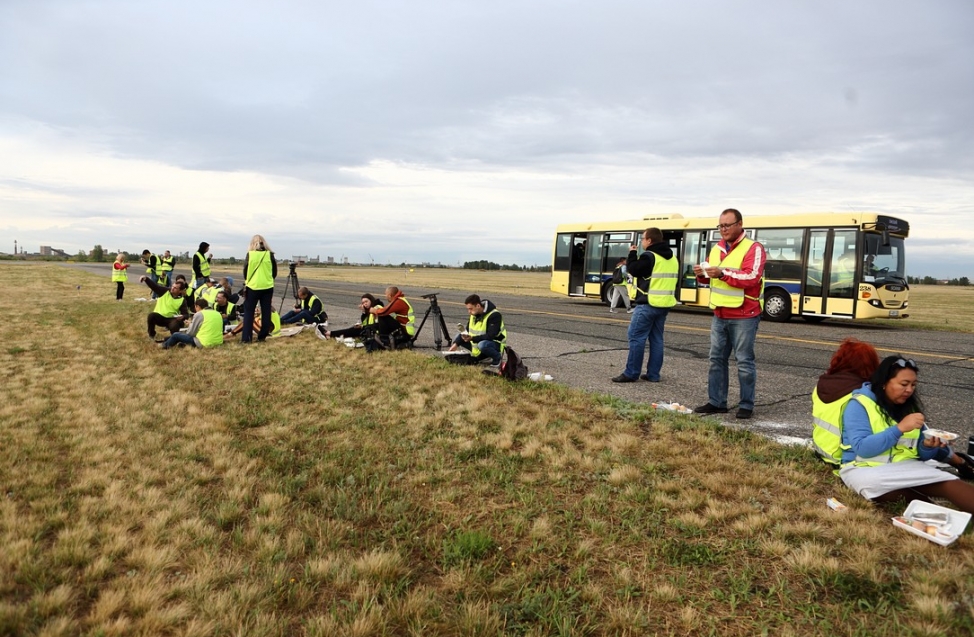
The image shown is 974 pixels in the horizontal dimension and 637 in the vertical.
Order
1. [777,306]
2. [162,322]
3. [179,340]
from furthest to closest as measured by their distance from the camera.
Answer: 1. [777,306]
2. [162,322]
3. [179,340]

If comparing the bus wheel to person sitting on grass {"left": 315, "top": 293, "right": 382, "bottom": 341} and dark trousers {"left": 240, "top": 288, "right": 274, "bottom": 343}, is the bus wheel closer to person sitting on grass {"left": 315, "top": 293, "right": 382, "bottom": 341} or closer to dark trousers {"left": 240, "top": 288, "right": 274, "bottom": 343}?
person sitting on grass {"left": 315, "top": 293, "right": 382, "bottom": 341}

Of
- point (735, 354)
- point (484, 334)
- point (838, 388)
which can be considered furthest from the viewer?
point (484, 334)

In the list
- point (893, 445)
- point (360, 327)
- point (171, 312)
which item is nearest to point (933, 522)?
point (893, 445)

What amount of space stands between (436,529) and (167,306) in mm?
10052

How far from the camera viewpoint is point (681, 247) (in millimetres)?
19281

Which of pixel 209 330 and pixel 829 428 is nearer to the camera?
pixel 829 428

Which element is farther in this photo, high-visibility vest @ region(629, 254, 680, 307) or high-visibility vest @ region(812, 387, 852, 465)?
high-visibility vest @ region(629, 254, 680, 307)

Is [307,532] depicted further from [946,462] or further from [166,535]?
[946,462]

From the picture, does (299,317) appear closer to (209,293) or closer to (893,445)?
(209,293)

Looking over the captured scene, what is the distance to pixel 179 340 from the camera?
32.3ft

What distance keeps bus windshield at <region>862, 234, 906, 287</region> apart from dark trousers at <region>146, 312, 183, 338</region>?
16087 millimetres

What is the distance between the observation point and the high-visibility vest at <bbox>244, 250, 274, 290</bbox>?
396 inches

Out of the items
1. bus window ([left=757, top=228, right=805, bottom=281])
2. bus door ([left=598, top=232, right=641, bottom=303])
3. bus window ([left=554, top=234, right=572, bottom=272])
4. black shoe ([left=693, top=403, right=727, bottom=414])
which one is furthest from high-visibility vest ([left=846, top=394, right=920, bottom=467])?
bus window ([left=554, top=234, right=572, bottom=272])

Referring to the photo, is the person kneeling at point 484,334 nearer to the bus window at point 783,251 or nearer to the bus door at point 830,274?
the bus window at point 783,251
